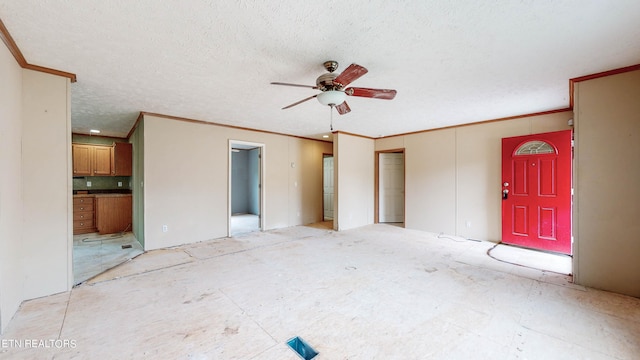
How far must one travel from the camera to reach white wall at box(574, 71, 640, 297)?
258 cm

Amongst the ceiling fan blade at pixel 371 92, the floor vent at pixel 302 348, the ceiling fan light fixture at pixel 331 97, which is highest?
the ceiling fan blade at pixel 371 92

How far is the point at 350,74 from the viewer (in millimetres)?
2152

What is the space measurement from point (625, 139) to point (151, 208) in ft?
20.8

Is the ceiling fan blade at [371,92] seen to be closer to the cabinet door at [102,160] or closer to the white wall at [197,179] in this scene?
the white wall at [197,179]

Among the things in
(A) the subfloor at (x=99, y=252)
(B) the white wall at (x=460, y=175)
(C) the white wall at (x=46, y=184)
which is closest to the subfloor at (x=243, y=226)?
(A) the subfloor at (x=99, y=252)

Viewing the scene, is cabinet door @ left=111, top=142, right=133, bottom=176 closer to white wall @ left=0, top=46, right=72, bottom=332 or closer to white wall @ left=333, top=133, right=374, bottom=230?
white wall @ left=0, top=46, right=72, bottom=332

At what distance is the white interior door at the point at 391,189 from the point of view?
6695 mm

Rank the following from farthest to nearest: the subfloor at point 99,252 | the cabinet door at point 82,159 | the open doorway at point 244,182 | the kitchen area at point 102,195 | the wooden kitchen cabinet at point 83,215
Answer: the open doorway at point 244,182 → the cabinet door at point 82,159 → the wooden kitchen cabinet at point 83,215 → the kitchen area at point 102,195 → the subfloor at point 99,252

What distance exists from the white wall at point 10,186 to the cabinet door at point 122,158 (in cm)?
362

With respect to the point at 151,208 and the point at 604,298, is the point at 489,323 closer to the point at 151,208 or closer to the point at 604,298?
the point at 604,298

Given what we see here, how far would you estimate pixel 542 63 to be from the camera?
Result: 2.44 m

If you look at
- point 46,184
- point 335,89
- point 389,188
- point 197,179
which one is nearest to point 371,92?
point 335,89

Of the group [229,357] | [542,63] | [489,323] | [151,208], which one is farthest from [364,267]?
[151,208]

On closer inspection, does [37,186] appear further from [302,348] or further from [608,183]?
[608,183]
